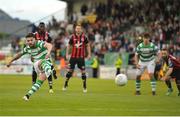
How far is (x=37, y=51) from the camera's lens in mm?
18391

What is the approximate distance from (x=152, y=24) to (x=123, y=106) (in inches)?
1186

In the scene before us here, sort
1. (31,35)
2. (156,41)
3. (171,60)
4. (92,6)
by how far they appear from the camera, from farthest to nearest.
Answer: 1. (92,6)
2. (156,41)
3. (171,60)
4. (31,35)

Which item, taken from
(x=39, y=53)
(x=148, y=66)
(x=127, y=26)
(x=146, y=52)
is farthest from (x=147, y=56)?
(x=127, y=26)

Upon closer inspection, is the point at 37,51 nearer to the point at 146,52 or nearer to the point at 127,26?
the point at 146,52

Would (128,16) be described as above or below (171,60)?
above

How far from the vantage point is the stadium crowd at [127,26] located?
44050 mm

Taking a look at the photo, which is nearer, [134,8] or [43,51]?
[43,51]

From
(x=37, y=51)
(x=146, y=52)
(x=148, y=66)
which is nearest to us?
(x=37, y=51)

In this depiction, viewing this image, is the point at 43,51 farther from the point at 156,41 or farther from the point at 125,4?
the point at 125,4

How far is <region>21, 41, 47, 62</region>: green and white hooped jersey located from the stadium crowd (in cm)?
2348

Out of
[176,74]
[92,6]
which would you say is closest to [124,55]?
[92,6]

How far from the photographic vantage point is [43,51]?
18516mm

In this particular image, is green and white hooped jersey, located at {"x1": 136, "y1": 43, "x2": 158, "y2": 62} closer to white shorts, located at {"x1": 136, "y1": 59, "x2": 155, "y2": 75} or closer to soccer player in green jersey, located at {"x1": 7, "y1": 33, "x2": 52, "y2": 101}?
white shorts, located at {"x1": 136, "y1": 59, "x2": 155, "y2": 75}

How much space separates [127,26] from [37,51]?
31.3 meters
